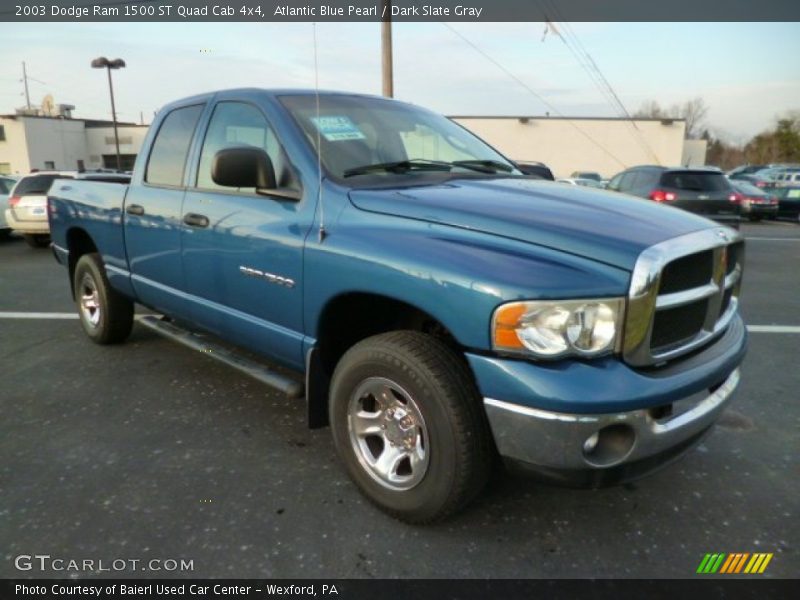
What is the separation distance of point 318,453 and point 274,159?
1.56 meters

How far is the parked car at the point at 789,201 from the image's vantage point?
17625 millimetres

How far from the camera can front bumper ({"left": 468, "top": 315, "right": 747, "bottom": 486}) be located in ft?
6.47

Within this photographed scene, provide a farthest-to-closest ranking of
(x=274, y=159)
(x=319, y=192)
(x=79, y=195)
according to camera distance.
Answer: (x=79, y=195) < (x=274, y=159) < (x=319, y=192)

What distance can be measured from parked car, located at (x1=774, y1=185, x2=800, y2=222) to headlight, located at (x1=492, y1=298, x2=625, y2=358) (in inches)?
749

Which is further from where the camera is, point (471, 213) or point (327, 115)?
point (327, 115)

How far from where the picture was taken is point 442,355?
2.29 meters

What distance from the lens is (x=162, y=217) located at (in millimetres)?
3684

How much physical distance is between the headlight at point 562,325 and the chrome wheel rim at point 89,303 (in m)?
4.04

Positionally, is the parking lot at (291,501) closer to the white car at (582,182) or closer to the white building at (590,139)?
the white car at (582,182)

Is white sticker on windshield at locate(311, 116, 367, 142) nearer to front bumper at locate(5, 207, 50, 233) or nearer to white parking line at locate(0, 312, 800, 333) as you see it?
white parking line at locate(0, 312, 800, 333)

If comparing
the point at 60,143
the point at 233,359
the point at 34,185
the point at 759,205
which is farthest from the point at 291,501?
the point at 60,143

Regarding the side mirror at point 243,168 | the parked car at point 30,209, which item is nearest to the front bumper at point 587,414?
the side mirror at point 243,168

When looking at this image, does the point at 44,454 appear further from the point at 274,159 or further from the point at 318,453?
the point at 274,159
